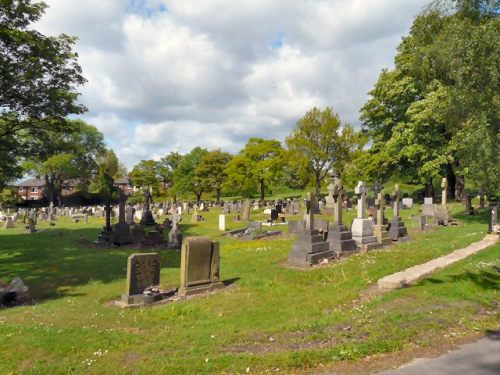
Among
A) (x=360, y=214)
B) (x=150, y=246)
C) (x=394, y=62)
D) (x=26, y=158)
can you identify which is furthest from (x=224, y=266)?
(x=394, y=62)

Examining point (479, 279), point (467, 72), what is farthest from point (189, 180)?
point (479, 279)

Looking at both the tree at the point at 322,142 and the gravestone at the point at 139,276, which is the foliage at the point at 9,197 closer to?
the tree at the point at 322,142

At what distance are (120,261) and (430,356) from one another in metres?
13.9

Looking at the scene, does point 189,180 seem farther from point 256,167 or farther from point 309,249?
point 309,249

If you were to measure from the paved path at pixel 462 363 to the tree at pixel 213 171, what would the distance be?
60.5 m

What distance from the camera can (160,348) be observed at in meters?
6.38

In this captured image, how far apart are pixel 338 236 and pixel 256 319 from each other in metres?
7.57

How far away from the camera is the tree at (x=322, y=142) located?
4903cm

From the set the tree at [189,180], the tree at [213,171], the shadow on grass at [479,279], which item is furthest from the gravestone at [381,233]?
the tree at [189,180]

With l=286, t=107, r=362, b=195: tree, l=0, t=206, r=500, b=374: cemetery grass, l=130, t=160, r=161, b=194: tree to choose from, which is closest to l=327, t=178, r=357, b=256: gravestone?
l=0, t=206, r=500, b=374: cemetery grass

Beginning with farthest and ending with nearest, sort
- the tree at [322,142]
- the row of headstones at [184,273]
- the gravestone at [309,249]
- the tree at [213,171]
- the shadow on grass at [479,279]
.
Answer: the tree at [213,171]
the tree at [322,142]
the gravestone at [309,249]
the row of headstones at [184,273]
the shadow on grass at [479,279]

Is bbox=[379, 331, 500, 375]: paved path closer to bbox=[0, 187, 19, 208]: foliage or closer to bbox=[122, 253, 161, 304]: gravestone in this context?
bbox=[122, 253, 161, 304]: gravestone

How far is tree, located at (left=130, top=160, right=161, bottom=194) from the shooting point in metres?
77.8

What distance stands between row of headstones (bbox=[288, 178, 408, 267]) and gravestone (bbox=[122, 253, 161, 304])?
5.08 m
